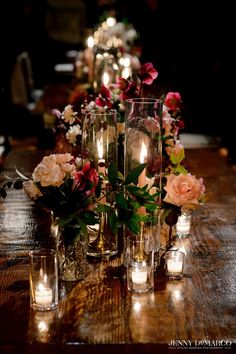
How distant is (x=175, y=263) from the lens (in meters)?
1.73

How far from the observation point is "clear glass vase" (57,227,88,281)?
1.71 metres

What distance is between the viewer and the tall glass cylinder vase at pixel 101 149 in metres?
1.89

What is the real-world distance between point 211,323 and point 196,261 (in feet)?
1.34

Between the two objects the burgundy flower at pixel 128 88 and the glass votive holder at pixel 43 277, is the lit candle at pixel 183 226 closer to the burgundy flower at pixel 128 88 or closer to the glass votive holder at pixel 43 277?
the burgundy flower at pixel 128 88

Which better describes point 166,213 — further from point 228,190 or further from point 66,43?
point 66,43

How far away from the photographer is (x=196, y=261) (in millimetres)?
1854

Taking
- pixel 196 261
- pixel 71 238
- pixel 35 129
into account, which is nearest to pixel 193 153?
pixel 196 261

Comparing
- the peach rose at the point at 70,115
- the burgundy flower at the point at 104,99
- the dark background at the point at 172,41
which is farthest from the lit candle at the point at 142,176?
the dark background at the point at 172,41

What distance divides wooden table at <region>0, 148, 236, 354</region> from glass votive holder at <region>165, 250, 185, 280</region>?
28mm

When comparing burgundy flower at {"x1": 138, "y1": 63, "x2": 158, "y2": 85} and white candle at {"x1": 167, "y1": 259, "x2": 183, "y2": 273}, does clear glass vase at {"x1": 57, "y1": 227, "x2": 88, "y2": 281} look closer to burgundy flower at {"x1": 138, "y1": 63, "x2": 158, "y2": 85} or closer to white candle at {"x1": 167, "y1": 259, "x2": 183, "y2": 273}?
white candle at {"x1": 167, "y1": 259, "x2": 183, "y2": 273}

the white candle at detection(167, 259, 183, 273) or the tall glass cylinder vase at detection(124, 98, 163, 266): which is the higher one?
the tall glass cylinder vase at detection(124, 98, 163, 266)

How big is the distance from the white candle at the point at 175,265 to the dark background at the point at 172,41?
586cm

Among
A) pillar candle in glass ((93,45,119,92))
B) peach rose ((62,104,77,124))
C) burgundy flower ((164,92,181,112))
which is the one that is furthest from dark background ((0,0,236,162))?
peach rose ((62,104,77,124))

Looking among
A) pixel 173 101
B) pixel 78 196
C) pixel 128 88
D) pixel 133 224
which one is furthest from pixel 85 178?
pixel 173 101
